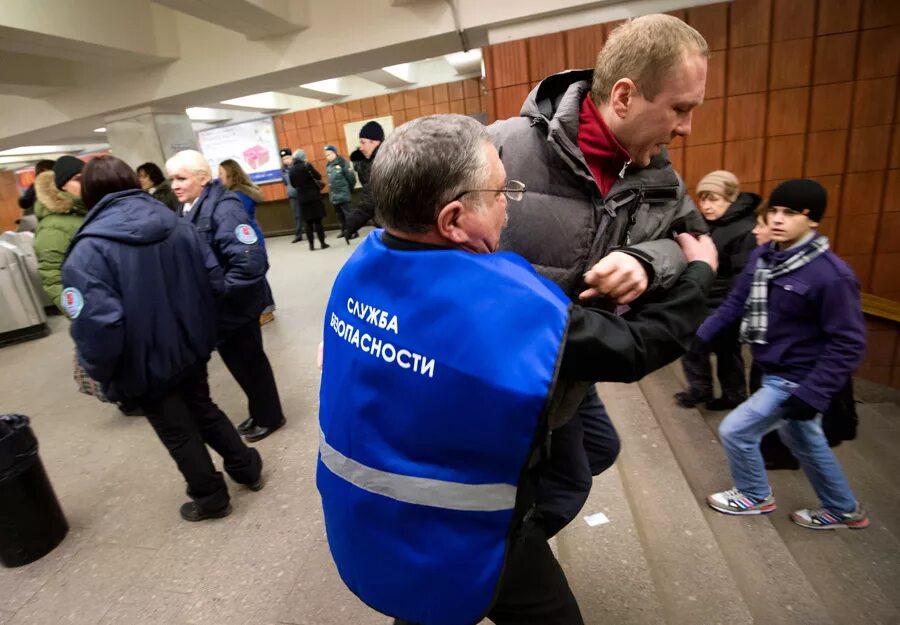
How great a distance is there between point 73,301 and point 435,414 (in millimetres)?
1714

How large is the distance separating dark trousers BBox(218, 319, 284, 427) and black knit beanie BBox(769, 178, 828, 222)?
257cm

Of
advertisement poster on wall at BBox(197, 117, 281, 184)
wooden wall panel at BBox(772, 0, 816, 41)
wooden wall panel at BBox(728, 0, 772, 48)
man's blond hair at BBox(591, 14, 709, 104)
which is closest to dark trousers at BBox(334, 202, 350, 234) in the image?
advertisement poster on wall at BBox(197, 117, 281, 184)

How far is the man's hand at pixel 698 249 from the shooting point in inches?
38.9

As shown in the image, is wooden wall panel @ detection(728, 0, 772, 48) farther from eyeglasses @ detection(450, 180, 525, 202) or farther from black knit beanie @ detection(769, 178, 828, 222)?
eyeglasses @ detection(450, 180, 525, 202)

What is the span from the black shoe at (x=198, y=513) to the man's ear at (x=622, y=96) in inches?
90.5

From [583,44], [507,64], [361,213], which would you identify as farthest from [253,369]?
[583,44]

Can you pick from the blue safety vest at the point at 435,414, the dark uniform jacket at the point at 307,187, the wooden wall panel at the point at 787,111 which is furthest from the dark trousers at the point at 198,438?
the dark uniform jacket at the point at 307,187

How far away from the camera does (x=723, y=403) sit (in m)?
3.03

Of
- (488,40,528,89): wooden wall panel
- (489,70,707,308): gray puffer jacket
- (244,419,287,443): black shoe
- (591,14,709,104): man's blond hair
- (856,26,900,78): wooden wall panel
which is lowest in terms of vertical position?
(244,419,287,443): black shoe

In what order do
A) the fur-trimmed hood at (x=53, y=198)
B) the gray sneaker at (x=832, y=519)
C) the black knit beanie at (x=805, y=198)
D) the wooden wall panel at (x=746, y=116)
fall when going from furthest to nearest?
the wooden wall panel at (x=746, y=116) → the fur-trimmed hood at (x=53, y=198) → the gray sneaker at (x=832, y=519) → the black knit beanie at (x=805, y=198)

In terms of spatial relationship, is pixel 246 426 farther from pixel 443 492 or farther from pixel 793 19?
pixel 793 19

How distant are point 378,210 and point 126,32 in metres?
5.12

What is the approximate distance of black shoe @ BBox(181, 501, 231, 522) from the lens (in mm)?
2213

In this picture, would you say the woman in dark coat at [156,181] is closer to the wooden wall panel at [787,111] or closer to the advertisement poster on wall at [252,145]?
the wooden wall panel at [787,111]
